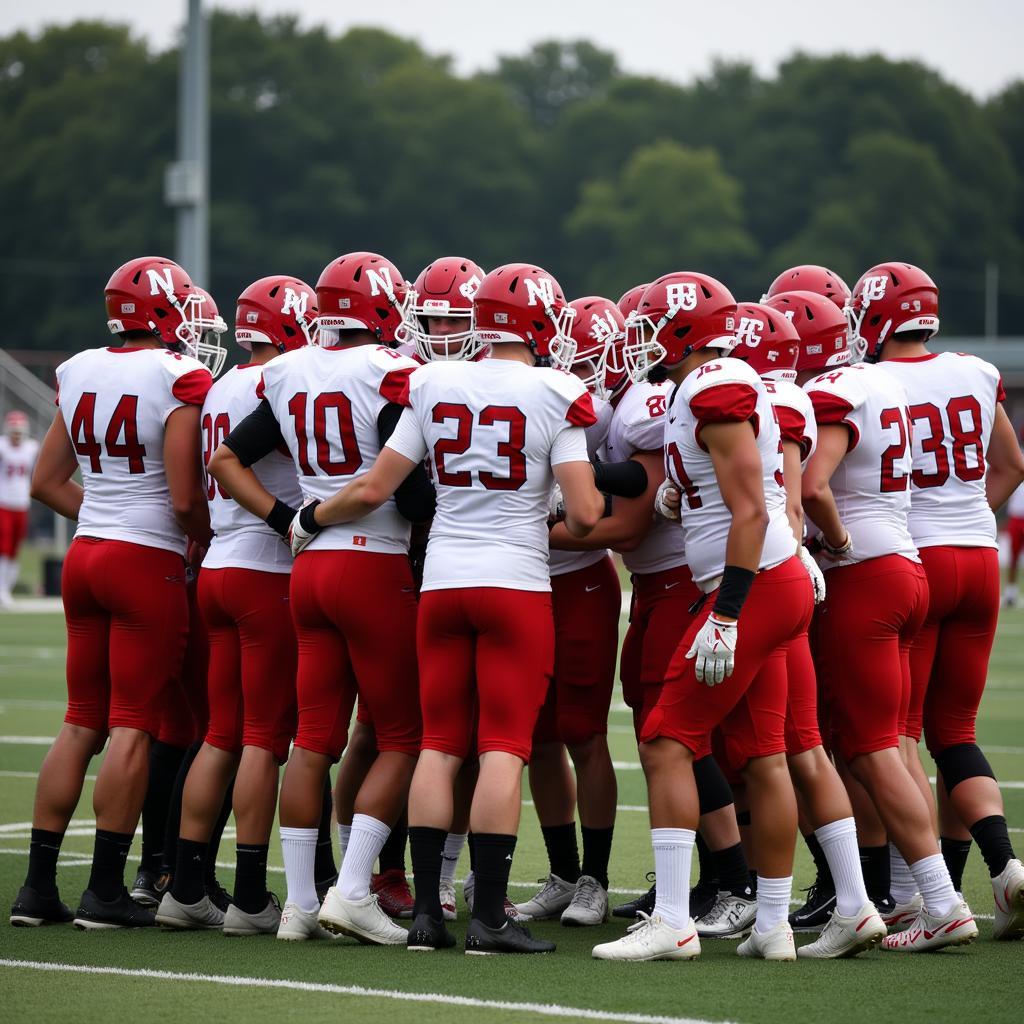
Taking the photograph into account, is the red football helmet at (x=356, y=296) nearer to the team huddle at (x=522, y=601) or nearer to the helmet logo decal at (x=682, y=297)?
the team huddle at (x=522, y=601)

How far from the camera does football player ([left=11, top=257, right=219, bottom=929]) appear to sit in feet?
21.8

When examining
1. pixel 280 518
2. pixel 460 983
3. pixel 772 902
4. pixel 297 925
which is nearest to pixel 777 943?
pixel 772 902

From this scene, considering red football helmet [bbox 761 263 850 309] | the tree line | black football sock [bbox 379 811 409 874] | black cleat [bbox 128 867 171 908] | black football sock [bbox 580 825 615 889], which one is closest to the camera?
black football sock [bbox 580 825 615 889]

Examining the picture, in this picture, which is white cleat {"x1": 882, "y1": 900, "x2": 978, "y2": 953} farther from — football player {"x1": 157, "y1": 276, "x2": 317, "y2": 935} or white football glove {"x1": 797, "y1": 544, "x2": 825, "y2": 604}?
football player {"x1": 157, "y1": 276, "x2": 317, "y2": 935}

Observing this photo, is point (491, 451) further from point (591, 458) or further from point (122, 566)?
point (122, 566)

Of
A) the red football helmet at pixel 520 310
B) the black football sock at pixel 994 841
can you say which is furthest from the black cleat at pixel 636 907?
the red football helmet at pixel 520 310

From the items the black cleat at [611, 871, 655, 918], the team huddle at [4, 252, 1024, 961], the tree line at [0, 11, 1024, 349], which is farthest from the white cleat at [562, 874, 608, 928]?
the tree line at [0, 11, 1024, 349]

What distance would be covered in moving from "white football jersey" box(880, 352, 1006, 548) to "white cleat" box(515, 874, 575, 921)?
1.83 meters

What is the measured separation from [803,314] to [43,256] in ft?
170

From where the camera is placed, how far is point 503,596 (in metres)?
6.15

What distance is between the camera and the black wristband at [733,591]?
5777 mm

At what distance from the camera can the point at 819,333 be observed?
687 centimetres

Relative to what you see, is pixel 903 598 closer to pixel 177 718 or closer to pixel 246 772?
pixel 246 772

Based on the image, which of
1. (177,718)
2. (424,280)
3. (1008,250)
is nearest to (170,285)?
(424,280)
